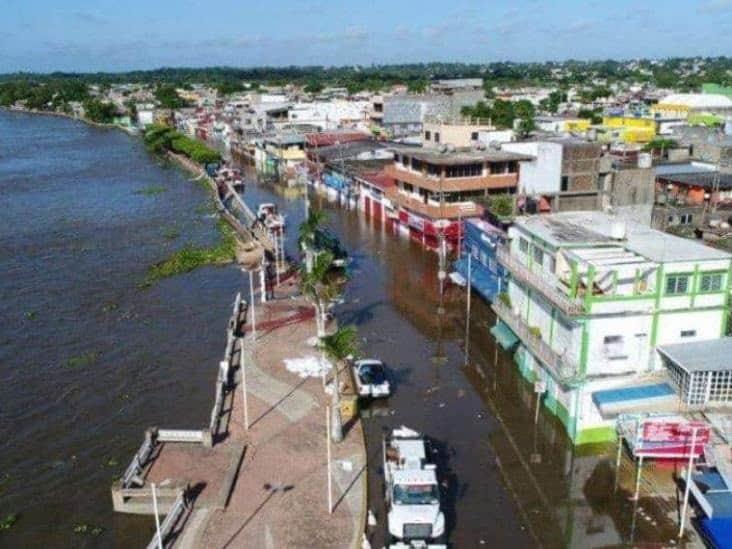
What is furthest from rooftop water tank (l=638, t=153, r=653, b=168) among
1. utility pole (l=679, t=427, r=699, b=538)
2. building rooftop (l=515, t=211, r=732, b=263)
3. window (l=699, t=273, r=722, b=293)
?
utility pole (l=679, t=427, r=699, b=538)

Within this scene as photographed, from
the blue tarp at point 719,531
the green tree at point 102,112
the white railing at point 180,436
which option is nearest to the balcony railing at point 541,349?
the blue tarp at point 719,531

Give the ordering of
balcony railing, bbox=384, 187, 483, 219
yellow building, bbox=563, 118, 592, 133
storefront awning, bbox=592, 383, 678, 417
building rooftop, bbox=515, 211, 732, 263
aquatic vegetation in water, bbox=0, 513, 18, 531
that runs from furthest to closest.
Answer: yellow building, bbox=563, 118, 592, 133, balcony railing, bbox=384, 187, 483, 219, building rooftop, bbox=515, 211, 732, 263, storefront awning, bbox=592, 383, 678, 417, aquatic vegetation in water, bbox=0, 513, 18, 531

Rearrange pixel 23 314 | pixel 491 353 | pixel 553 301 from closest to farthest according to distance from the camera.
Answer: pixel 553 301, pixel 491 353, pixel 23 314

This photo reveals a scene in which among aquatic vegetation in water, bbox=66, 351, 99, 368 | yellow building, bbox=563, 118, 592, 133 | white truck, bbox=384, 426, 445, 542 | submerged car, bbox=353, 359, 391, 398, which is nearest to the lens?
white truck, bbox=384, 426, 445, 542

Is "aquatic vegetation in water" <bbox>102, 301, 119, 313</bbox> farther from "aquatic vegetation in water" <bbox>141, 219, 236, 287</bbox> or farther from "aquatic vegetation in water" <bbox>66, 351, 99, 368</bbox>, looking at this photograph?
"aquatic vegetation in water" <bbox>66, 351, 99, 368</bbox>

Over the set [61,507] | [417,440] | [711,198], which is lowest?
[61,507]

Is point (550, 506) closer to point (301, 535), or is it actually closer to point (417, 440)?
point (417, 440)

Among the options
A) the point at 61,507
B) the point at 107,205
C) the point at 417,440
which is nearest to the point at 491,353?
the point at 417,440
